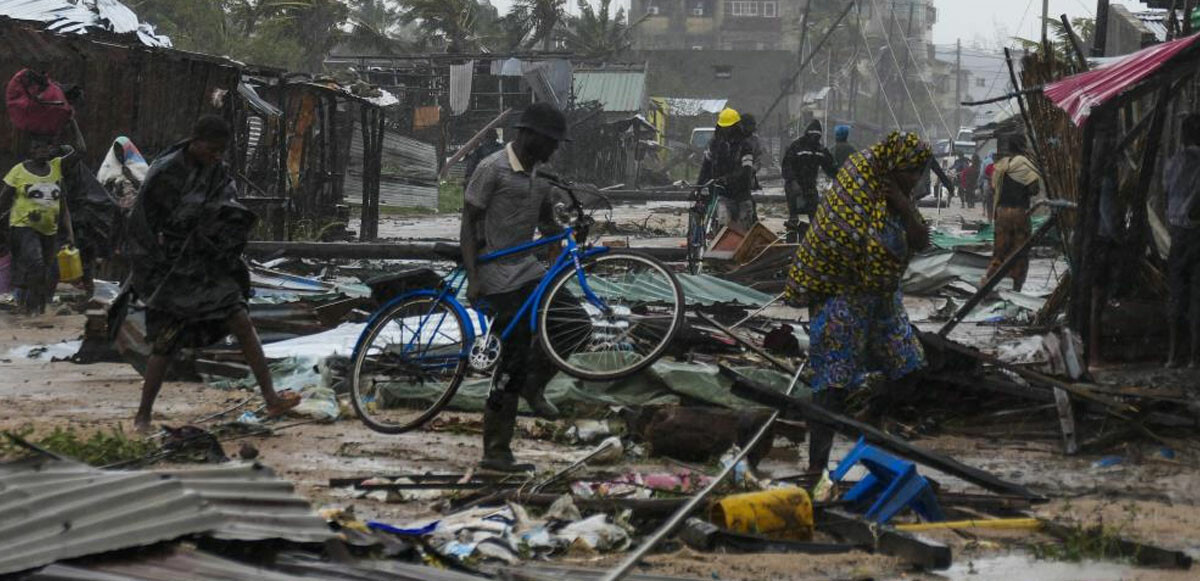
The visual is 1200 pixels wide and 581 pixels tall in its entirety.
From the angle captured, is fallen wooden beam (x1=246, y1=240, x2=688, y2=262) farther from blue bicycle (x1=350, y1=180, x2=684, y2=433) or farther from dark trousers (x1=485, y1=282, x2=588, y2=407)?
dark trousers (x1=485, y1=282, x2=588, y2=407)

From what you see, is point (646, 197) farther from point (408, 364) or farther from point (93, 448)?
point (93, 448)

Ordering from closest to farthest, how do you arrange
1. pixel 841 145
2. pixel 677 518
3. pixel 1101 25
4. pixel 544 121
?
pixel 677 518
pixel 544 121
pixel 1101 25
pixel 841 145

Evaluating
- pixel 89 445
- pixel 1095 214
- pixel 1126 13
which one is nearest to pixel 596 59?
pixel 1126 13

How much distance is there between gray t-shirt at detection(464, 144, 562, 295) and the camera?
6.87 metres

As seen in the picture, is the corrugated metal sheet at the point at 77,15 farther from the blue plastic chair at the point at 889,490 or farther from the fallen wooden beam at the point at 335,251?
the blue plastic chair at the point at 889,490

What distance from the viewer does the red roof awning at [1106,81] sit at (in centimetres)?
863

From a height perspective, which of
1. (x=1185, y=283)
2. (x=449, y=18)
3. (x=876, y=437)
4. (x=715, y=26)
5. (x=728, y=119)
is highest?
(x=715, y=26)

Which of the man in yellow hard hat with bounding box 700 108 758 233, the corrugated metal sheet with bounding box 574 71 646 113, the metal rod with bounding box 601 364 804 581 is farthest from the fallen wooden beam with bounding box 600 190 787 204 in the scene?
the metal rod with bounding box 601 364 804 581

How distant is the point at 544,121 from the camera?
683 cm

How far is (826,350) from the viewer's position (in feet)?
22.1

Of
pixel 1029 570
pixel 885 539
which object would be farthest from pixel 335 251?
pixel 1029 570

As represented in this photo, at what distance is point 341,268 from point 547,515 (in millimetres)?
10960

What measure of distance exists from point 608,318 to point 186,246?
6.86ft

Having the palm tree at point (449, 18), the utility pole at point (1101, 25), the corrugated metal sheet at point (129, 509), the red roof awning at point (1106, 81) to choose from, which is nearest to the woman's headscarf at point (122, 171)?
the red roof awning at point (1106, 81)
